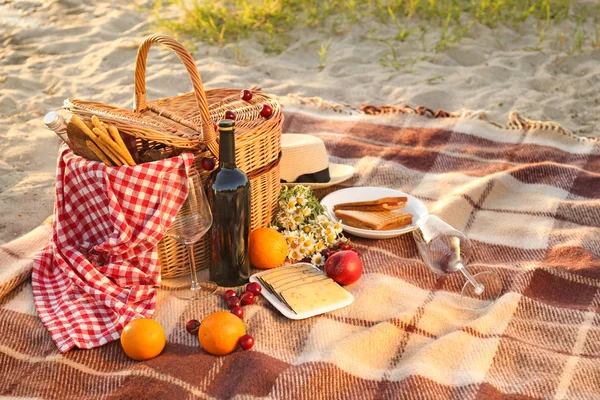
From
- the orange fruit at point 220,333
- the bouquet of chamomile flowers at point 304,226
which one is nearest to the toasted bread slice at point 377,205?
the bouquet of chamomile flowers at point 304,226

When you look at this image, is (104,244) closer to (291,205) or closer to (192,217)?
(192,217)

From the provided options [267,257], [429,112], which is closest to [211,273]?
[267,257]

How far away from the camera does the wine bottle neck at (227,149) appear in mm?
2160

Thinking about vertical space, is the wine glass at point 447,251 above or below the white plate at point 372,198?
above

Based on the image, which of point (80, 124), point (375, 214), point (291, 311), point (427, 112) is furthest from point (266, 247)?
point (427, 112)

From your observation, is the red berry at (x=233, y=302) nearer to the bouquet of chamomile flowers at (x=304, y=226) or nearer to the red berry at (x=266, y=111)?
the bouquet of chamomile flowers at (x=304, y=226)

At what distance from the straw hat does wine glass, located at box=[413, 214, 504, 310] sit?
0.72 m

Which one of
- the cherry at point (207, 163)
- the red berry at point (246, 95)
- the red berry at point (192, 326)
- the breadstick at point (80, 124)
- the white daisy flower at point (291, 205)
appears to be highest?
the breadstick at point (80, 124)

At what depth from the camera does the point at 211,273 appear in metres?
2.45

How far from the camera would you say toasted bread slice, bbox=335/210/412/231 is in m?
2.71

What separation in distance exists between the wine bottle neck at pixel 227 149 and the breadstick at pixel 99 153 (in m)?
0.35

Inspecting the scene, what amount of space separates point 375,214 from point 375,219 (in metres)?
0.06

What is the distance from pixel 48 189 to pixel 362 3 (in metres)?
3.14

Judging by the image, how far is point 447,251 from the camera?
2.31 m
